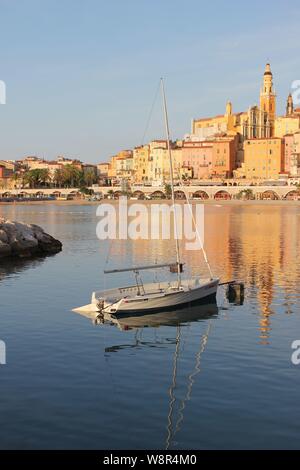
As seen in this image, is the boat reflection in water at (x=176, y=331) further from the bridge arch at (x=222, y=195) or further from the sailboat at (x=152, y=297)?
the bridge arch at (x=222, y=195)

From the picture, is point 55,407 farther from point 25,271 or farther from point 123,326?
point 25,271

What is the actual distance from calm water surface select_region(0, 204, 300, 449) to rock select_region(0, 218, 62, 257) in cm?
1503

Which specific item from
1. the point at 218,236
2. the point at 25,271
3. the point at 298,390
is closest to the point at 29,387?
the point at 298,390

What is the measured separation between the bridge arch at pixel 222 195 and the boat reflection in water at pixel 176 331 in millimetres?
169246

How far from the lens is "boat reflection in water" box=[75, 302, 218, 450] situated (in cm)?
1558

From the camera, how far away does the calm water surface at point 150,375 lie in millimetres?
14562

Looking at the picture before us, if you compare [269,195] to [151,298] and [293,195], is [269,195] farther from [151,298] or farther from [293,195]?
[151,298]

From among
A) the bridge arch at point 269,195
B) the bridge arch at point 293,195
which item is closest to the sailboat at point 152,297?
the bridge arch at point 293,195

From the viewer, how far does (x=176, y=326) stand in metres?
25.2

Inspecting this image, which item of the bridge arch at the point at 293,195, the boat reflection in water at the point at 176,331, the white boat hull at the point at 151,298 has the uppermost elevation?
the bridge arch at the point at 293,195

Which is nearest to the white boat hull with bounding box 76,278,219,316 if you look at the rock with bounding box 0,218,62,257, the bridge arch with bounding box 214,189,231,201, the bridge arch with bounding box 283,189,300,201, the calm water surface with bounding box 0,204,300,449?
the calm water surface with bounding box 0,204,300,449

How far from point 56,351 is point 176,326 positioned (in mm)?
5497

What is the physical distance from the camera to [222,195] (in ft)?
650

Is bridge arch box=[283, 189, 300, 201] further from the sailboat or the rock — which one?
the sailboat
